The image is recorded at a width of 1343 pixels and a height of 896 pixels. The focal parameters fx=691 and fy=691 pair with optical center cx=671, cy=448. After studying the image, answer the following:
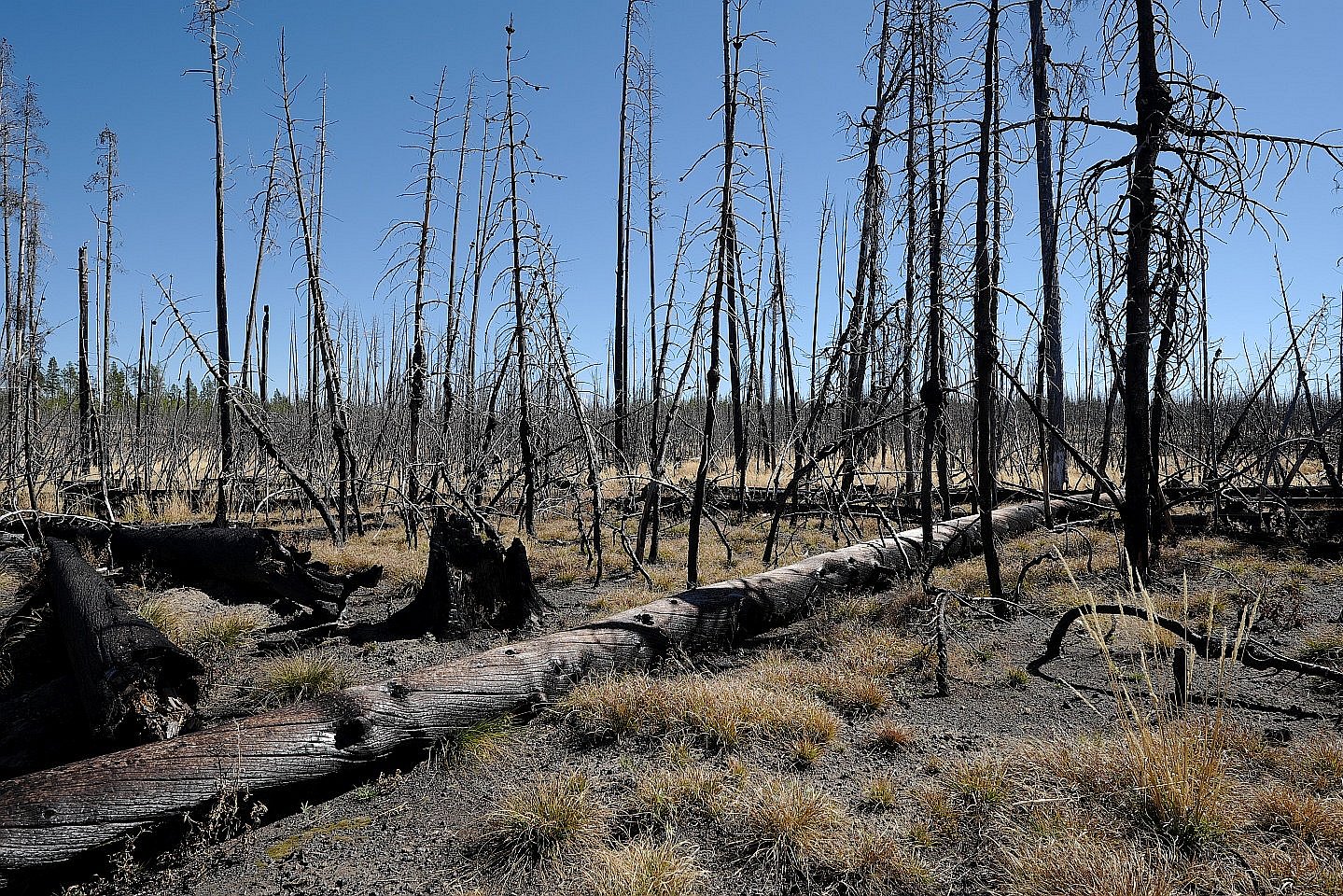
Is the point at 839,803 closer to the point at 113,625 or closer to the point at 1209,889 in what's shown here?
the point at 1209,889

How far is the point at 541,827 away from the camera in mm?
2811

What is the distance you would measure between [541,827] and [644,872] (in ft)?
1.85

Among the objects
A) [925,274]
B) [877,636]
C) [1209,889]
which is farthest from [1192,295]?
[1209,889]

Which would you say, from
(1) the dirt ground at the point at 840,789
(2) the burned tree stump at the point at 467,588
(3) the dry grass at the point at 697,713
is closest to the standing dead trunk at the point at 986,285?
(1) the dirt ground at the point at 840,789

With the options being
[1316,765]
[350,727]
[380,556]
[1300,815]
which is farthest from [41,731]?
[1316,765]

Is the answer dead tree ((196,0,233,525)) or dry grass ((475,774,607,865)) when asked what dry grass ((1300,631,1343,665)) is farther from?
dead tree ((196,0,233,525))

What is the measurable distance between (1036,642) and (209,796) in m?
5.19

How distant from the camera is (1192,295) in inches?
195

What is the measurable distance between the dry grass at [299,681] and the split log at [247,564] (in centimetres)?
137

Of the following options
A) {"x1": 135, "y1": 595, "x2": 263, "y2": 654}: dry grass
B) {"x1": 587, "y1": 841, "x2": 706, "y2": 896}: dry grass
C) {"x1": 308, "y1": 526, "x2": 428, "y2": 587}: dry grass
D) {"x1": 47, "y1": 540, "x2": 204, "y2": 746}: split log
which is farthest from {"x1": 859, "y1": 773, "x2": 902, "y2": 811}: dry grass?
{"x1": 308, "y1": 526, "x2": 428, "y2": 587}: dry grass

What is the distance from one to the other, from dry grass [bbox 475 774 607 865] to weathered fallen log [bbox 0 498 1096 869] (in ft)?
2.72

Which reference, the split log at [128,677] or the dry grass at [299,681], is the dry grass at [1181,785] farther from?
the split log at [128,677]

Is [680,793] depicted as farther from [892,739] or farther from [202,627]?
[202,627]

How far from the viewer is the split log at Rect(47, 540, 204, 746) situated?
3352 millimetres
